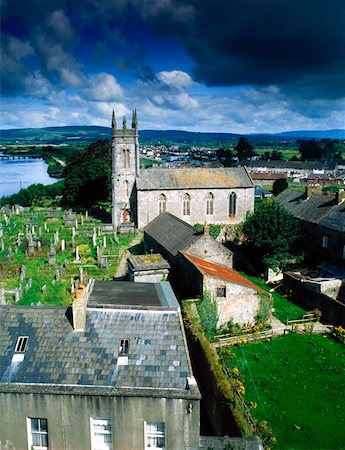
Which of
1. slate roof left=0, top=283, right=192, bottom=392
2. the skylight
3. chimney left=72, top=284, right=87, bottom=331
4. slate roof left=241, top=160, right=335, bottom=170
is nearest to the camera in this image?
slate roof left=0, top=283, right=192, bottom=392

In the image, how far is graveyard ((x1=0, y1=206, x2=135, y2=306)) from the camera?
28219 millimetres

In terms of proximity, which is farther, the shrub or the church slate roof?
the church slate roof

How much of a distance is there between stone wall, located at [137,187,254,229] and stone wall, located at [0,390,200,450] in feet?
122

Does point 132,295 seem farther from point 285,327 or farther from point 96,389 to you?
point 285,327

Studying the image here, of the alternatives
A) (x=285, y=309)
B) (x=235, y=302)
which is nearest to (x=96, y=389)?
(x=235, y=302)

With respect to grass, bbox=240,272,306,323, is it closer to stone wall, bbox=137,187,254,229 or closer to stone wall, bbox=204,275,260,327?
stone wall, bbox=204,275,260,327

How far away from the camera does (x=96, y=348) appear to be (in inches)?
531

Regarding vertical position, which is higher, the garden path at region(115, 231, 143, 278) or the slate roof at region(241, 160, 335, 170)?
→ the slate roof at region(241, 160, 335, 170)

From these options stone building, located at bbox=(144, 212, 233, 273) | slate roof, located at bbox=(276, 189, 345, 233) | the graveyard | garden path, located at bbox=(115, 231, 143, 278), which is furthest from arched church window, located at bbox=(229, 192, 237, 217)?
stone building, located at bbox=(144, 212, 233, 273)

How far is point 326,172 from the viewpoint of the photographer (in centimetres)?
12975

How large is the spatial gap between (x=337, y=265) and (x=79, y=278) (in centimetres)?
1985

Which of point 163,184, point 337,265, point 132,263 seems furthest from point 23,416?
point 163,184

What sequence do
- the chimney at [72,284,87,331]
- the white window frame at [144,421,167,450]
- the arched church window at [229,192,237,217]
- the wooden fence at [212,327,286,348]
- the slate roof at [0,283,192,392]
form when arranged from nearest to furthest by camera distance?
the white window frame at [144,421,167,450] → the slate roof at [0,283,192,392] → the chimney at [72,284,87,331] → the wooden fence at [212,327,286,348] → the arched church window at [229,192,237,217]

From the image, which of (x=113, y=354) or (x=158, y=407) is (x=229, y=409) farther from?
(x=113, y=354)
